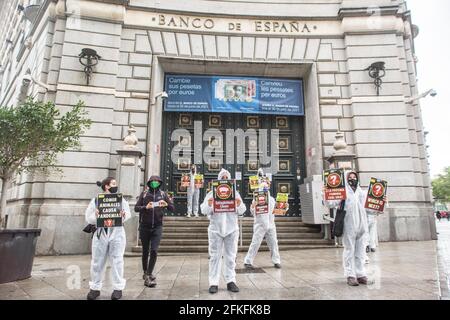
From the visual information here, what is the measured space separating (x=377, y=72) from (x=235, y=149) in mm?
6469

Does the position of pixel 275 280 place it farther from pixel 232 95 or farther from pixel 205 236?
pixel 232 95

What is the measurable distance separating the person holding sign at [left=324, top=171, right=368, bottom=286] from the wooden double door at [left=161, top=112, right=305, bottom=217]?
24.9 ft

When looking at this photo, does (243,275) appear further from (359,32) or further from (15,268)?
(359,32)

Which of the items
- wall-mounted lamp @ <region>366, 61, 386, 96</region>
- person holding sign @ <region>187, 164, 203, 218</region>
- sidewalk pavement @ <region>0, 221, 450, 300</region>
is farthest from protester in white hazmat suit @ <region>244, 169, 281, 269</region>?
wall-mounted lamp @ <region>366, 61, 386, 96</region>

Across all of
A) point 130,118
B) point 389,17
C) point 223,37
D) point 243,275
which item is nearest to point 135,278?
point 243,275

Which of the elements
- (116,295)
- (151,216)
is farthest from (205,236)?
(116,295)

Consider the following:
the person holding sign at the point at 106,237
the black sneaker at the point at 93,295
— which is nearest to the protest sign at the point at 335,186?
the person holding sign at the point at 106,237

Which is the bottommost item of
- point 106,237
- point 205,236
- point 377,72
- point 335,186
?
point 205,236

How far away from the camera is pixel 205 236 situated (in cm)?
1077

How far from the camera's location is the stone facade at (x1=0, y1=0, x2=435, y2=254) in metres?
11.8

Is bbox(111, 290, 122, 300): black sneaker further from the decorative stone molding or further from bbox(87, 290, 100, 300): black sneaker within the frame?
the decorative stone molding

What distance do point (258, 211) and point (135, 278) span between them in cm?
308

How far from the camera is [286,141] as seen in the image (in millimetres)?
14289

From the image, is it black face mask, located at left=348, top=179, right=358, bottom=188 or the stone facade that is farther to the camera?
the stone facade
